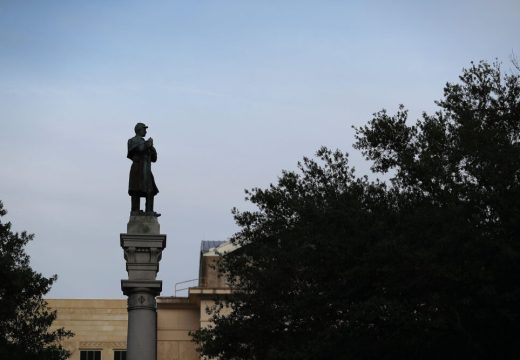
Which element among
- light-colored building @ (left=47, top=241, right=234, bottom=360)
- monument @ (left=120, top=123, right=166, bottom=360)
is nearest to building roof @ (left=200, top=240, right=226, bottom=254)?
light-colored building @ (left=47, top=241, right=234, bottom=360)

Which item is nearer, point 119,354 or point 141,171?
point 141,171

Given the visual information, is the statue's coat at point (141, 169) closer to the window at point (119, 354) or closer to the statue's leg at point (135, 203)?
the statue's leg at point (135, 203)

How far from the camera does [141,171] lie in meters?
27.0

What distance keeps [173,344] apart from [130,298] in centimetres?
3900

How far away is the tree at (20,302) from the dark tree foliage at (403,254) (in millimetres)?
5893

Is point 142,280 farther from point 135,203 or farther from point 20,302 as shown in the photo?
point 20,302

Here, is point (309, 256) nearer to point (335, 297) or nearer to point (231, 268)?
point (335, 297)

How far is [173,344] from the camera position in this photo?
210 feet

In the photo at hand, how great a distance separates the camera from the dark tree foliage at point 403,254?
99.0ft

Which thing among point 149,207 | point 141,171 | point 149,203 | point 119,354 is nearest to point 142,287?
point 149,207

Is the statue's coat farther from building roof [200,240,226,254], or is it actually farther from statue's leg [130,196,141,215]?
building roof [200,240,226,254]

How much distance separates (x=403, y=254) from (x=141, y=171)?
7996 millimetres

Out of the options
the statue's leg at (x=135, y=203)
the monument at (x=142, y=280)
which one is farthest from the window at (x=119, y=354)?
the monument at (x=142, y=280)

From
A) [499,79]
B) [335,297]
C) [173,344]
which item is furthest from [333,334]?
[173,344]
